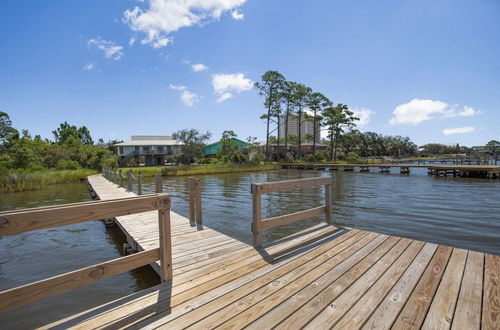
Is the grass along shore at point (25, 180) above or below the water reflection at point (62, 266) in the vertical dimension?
above

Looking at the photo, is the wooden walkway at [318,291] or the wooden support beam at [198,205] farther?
the wooden support beam at [198,205]

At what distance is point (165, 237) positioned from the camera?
280cm

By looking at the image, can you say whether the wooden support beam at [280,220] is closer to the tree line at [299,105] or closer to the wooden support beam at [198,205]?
the wooden support beam at [198,205]

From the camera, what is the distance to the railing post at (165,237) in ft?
9.12

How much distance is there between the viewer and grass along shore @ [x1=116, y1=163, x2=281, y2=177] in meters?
26.0

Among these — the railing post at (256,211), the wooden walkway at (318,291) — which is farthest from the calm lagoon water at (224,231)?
the railing post at (256,211)

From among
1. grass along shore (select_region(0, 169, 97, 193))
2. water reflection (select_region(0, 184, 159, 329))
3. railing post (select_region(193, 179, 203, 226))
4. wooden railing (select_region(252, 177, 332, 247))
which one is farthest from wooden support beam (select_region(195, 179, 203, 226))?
grass along shore (select_region(0, 169, 97, 193))

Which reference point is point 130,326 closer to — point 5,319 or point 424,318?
point 424,318

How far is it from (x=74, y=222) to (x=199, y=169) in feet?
84.9

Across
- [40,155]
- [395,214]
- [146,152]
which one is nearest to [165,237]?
[395,214]

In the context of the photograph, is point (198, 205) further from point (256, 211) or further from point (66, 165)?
point (66, 165)

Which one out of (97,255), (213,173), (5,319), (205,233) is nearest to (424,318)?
(205,233)

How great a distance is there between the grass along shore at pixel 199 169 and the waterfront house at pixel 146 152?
13.5 meters

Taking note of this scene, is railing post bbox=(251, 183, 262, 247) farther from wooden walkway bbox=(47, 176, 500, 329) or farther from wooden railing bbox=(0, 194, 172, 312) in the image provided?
wooden railing bbox=(0, 194, 172, 312)
